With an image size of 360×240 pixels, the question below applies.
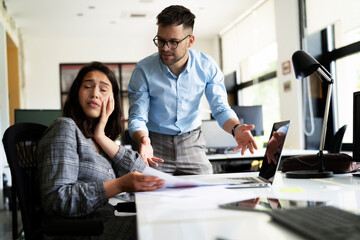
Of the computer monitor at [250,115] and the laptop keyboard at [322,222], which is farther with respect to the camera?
the computer monitor at [250,115]

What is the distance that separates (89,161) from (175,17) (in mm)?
923

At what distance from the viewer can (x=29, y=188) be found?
1266 millimetres

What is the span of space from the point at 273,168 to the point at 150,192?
1.50 feet

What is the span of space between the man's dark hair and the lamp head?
0.61m

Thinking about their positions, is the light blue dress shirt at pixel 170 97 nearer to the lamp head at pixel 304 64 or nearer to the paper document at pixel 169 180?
the lamp head at pixel 304 64

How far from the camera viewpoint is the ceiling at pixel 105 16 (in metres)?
6.58

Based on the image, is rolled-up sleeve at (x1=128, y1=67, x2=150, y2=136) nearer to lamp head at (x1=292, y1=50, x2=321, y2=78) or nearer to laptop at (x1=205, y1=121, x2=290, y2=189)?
laptop at (x1=205, y1=121, x2=290, y2=189)

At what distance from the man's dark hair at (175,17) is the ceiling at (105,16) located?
4822 mm

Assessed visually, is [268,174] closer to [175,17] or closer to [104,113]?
[104,113]

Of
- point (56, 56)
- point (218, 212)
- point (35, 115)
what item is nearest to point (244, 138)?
point (218, 212)

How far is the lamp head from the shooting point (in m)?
1.61

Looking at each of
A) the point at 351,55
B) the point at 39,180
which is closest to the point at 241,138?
the point at 39,180

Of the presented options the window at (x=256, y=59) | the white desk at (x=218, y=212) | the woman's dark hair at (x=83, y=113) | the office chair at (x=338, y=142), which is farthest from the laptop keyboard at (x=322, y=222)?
the window at (x=256, y=59)

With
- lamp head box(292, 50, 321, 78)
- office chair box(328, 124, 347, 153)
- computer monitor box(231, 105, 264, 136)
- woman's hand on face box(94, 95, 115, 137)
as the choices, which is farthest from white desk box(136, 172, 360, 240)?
computer monitor box(231, 105, 264, 136)
